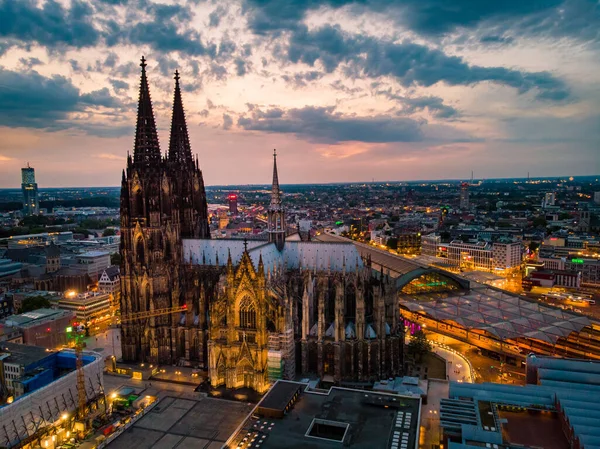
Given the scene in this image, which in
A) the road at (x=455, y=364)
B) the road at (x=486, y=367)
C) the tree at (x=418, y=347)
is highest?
the tree at (x=418, y=347)

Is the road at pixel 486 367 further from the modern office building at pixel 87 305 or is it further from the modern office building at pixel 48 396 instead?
the modern office building at pixel 87 305

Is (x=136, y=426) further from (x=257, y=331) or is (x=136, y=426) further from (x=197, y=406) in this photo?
(x=257, y=331)

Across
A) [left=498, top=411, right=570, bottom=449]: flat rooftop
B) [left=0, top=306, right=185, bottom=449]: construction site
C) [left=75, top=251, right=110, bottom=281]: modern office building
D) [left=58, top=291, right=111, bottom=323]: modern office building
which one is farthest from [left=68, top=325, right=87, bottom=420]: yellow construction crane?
[left=75, top=251, right=110, bottom=281]: modern office building

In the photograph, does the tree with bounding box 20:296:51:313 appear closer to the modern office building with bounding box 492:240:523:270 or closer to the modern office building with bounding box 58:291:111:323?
the modern office building with bounding box 58:291:111:323

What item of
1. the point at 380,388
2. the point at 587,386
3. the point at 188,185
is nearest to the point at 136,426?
the point at 380,388

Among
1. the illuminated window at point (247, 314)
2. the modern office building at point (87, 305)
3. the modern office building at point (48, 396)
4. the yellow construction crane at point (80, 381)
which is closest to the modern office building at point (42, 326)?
Result: the modern office building at point (87, 305)

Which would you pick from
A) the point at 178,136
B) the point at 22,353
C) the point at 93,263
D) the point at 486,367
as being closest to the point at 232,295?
the point at 22,353
